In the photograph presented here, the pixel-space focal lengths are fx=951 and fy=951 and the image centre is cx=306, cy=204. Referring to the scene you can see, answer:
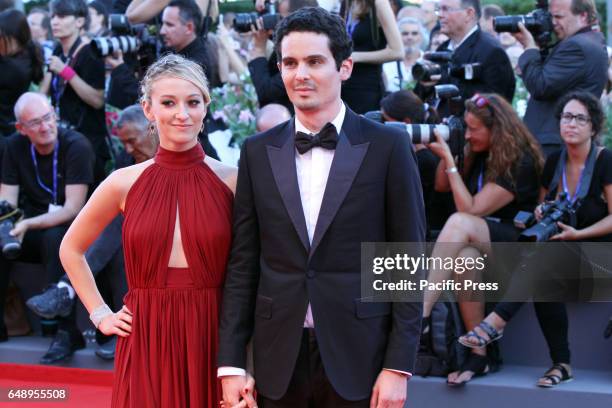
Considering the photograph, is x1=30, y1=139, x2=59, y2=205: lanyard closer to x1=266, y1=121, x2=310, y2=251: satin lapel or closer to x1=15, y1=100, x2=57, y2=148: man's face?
x1=15, y1=100, x2=57, y2=148: man's face

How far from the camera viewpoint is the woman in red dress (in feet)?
10.7

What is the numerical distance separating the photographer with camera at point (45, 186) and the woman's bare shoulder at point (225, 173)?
293cm

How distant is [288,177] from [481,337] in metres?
2.47

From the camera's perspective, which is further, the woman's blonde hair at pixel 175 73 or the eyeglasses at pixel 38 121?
the eyeglasses at pixel 38 121

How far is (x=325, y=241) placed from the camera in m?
2.88

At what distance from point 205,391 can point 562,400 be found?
7.63 ft

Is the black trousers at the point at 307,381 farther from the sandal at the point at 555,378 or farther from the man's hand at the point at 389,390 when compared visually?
the sandal at the point at 555,378

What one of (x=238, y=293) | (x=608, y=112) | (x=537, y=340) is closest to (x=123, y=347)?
(x=238, y=293)

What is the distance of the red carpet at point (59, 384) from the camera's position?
18.7 feet

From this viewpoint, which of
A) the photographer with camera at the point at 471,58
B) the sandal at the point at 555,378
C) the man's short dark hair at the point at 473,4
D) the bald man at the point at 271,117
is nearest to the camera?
the sandal at the point at 555,378

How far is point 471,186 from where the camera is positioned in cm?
562

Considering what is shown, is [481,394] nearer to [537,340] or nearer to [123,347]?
[537,340]

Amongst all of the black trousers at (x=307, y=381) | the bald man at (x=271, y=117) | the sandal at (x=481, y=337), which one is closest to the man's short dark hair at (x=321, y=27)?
the black trousers at (x=307, y=381)

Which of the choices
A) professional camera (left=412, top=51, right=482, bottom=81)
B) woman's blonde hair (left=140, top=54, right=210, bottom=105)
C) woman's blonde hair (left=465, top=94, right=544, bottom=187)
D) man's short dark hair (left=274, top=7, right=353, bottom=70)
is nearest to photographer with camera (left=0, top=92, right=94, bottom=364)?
professional camera (left=412, top=51, right=482, bottom=81)
